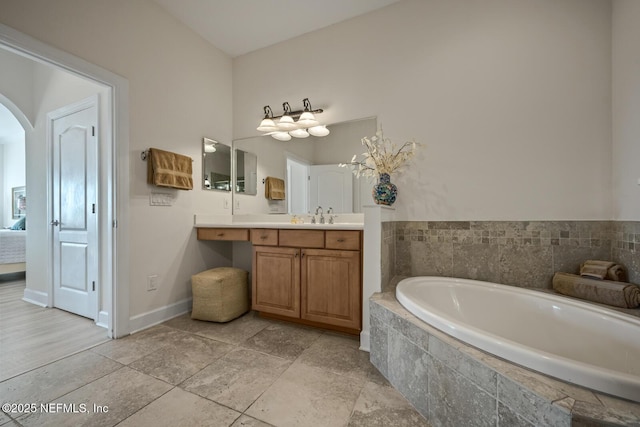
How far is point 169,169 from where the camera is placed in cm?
228

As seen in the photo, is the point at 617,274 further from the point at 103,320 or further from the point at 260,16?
the point at 103,320

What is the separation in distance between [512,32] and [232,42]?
256 cm

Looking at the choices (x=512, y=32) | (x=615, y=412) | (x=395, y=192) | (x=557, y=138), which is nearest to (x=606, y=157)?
(x=557, y=138)

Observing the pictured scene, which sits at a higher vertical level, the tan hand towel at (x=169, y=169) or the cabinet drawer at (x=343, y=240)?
the tan hand towel at (x=169, y=169)

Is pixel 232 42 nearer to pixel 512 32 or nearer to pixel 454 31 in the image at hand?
pixel 454 31

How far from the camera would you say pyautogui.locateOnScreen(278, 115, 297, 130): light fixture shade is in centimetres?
→ 262

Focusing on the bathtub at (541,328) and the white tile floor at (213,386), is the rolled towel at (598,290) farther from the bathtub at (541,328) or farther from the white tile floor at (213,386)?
the white tile floor at (213,386)

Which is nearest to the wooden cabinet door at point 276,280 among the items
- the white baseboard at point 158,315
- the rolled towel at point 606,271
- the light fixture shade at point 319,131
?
the white baseboard at point 158,315

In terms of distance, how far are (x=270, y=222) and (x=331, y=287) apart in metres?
1.10

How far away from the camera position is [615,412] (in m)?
0.65

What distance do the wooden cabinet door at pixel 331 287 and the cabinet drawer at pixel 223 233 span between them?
66cm

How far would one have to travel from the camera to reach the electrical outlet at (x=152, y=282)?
87.1 inches

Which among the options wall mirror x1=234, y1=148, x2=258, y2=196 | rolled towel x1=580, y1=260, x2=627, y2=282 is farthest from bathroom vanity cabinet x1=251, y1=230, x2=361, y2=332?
rolled towel x1=580, y1=260, x2=627, y2=282

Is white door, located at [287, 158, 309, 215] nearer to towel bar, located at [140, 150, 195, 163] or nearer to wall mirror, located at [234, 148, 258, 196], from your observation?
wall mirror, located at [234, 148, 258, 196]
